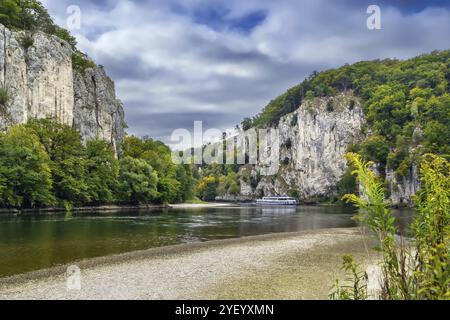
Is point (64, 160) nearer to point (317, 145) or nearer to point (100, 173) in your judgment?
point (100, 173)

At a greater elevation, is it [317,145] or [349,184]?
[317,145]

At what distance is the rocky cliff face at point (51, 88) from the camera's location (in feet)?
254

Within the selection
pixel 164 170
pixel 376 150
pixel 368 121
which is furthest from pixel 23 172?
pixel 368 121

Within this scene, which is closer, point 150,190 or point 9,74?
point 9,74

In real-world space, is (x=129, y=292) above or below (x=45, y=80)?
below

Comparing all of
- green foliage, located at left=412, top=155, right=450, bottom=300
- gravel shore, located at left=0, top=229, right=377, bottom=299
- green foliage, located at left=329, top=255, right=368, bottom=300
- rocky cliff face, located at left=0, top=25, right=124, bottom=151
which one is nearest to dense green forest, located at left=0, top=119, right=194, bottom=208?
rocky cliff face, located at left=0, top=25, right=124, bottom=151

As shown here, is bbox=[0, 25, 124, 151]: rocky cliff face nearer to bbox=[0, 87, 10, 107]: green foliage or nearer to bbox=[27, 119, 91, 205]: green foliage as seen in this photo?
bbox=[0, 87, 10, 107]: green foliage

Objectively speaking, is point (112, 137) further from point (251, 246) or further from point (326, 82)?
point (326, 82)

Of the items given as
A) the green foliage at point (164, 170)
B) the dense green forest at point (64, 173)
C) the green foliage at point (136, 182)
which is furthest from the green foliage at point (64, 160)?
the green foliage at point (164, 170)

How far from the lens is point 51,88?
8931cm

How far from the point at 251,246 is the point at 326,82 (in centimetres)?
17539

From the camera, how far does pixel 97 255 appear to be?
23172mm

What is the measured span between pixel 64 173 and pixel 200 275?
58760 mm
